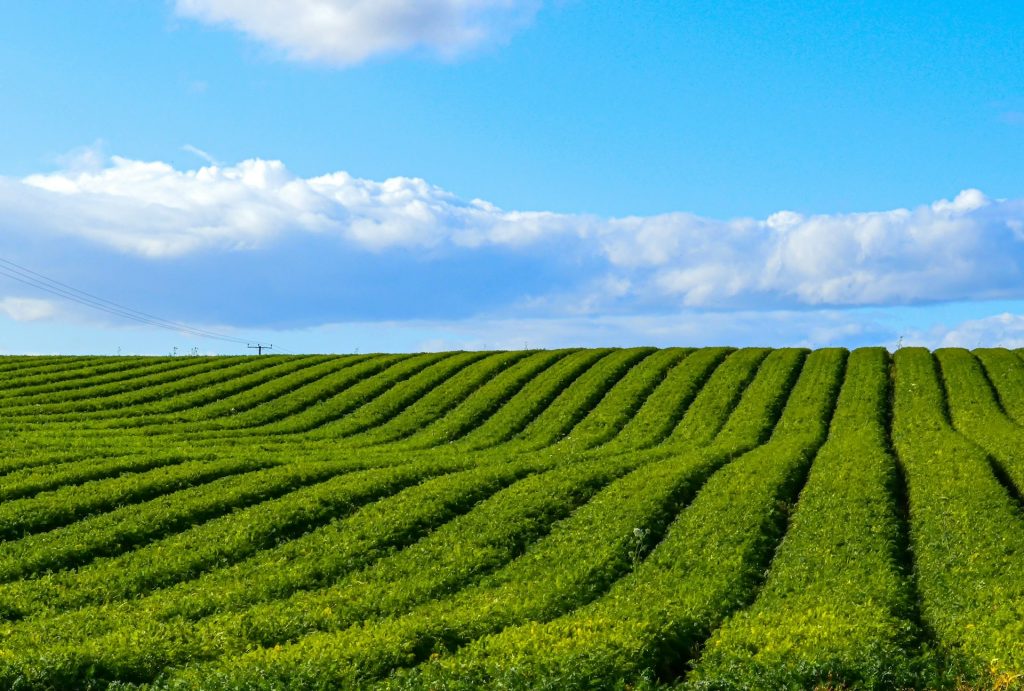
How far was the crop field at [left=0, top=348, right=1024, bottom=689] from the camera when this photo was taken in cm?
1872

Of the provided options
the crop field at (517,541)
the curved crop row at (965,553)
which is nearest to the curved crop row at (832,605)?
the crop field at (517,541)

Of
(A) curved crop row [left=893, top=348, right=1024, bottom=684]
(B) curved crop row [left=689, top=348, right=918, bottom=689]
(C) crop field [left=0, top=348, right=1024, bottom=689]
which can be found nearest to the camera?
(B) curved crop row [left=689, top=348, right=918, bottom=689]

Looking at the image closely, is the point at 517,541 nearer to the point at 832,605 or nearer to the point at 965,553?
the point at 832,605

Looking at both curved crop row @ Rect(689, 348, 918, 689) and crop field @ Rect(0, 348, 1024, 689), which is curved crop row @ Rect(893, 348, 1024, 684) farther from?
curved crop row @ Rect(689, 348, 918, 689)

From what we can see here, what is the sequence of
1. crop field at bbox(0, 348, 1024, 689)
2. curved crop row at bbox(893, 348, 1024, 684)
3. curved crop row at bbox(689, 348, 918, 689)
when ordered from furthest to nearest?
curved crop row at bbox(893, 348, 1024, 684), crop field at bbox(0, 348, 1024, 689), curved crop row at bbox(689, 348, 918, 689)

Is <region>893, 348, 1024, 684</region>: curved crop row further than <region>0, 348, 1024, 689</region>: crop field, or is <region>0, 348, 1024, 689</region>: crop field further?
<region>893, 348, 1024, 684</region>: curved crop row

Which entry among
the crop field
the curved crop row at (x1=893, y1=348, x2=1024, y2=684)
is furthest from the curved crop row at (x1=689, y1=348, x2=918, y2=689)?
the curved crop row at (x1=893, y1=348, x2=1024, y2=684)

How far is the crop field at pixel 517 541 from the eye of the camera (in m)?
18.7

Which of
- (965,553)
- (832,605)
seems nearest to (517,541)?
(832,605)

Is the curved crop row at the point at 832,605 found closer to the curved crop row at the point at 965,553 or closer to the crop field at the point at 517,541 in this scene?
the crop field at the point at 517,541

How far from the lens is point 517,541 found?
2925 centimetres

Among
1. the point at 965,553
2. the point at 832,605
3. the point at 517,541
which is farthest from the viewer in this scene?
the point at 517,541

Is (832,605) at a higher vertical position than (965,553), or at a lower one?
lower

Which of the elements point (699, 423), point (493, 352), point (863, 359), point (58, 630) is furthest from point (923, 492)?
point (493, 352)
